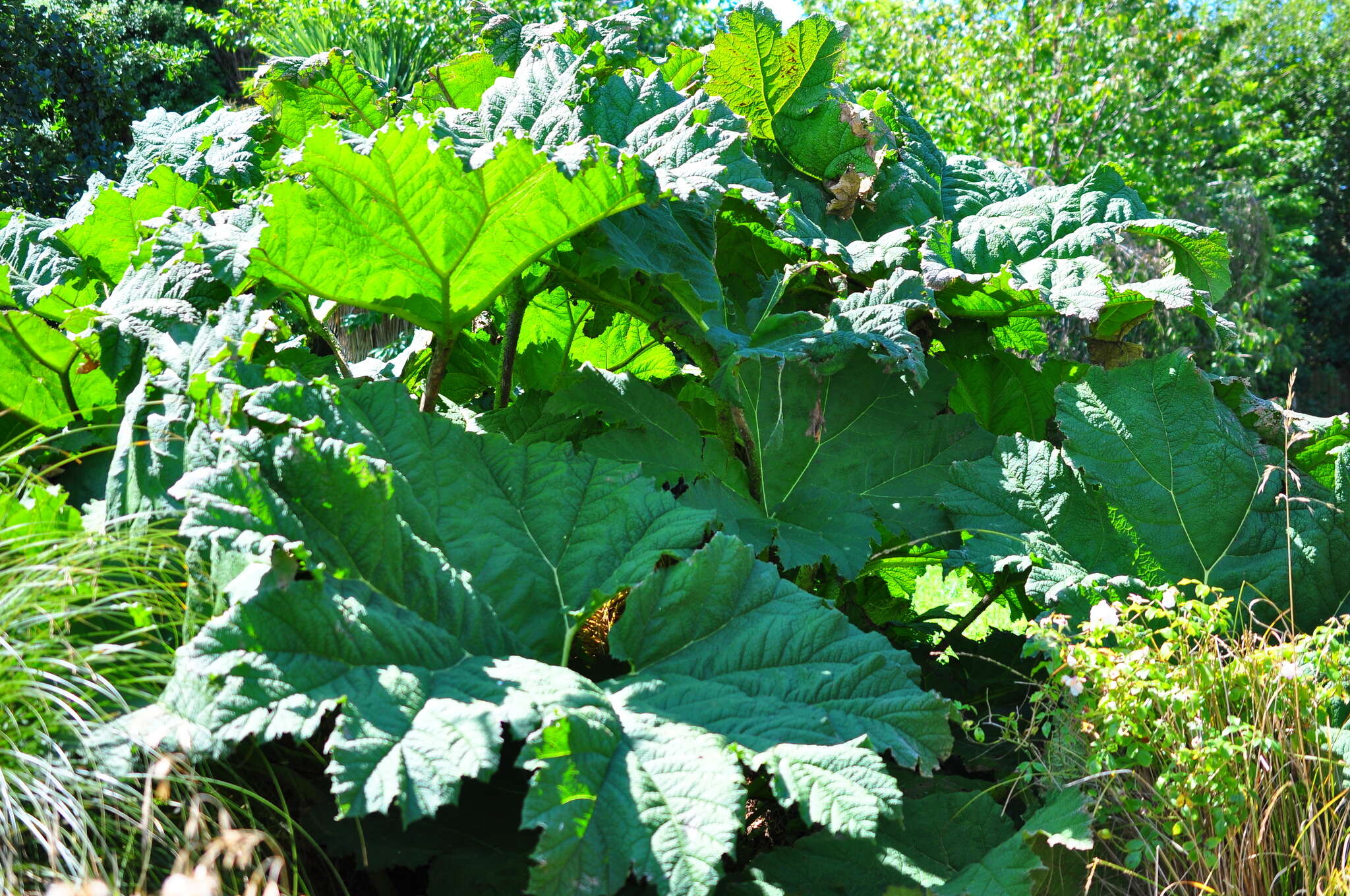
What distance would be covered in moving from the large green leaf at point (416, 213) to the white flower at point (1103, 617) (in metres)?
0.97

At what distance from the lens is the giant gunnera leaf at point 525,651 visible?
120 cm

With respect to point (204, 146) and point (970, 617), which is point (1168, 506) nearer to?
point (970, 617)

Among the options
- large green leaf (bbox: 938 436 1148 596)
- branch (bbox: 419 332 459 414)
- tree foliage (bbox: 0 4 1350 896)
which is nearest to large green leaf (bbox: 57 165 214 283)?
tree foliage (bbox: 0 4 1350 896)

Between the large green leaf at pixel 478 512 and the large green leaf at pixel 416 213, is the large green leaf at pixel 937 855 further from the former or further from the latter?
the large green leaf at pixel 416 213

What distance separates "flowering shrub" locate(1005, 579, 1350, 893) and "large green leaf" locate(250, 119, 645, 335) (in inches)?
40.1

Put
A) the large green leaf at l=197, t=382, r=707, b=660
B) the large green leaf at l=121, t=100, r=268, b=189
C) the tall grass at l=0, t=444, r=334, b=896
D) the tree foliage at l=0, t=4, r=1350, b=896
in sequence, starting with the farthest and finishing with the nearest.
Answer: the large green leaf at l=121, t=100, r=268, b=189 < the large green leaf at l=197, t=382, r=707, b=660 < the tree foliage at l=0, t=4, r=1350, b=896 < the tall grass at l=0, t=444, r=334, b=896

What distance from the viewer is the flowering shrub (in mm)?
1474

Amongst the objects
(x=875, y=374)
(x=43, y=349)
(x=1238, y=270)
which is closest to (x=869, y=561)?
Answer: (x=875, y=374)

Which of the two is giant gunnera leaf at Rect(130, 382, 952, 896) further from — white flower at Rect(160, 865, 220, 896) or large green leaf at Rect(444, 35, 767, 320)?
large green leaf at Rect(444, 35, 767, 320)

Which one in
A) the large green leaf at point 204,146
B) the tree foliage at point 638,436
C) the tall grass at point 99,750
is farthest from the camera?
the large green leaf at point 204,146

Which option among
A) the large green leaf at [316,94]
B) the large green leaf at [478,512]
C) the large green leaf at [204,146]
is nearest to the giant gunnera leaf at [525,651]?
the large green leaf at [478,512]

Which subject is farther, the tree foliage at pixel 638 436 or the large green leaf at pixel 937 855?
the large green leaf at pixel 937 855

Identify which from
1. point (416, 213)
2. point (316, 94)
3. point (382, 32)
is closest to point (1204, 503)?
point (416, 213)

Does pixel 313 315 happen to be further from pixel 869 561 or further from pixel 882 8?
pixel 882 8
